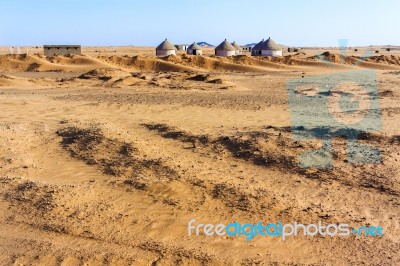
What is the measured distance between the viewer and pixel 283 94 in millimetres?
16359

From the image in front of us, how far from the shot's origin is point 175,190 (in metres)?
5.84

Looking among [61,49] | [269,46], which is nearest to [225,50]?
[269,46]

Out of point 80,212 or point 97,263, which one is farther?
point 80,212

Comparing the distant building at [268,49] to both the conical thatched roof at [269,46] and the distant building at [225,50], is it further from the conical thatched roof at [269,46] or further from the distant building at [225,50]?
the distant building at [225,50]

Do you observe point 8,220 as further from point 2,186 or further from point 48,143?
point 48,143

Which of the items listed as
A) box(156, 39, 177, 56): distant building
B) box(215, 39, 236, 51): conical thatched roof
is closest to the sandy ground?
box(156, 39, 177, 56): distant building

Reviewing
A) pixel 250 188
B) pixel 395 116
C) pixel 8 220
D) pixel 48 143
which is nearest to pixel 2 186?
pixel 8 220

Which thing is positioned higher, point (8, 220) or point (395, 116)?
point (395, 116)

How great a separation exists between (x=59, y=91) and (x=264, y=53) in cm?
2810

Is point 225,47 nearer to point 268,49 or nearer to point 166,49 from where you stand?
point 268,49

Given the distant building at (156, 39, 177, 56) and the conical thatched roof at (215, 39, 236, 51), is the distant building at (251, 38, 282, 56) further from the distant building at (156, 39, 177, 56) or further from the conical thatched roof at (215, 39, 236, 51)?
the distant building at (156, 39, 177, 56)

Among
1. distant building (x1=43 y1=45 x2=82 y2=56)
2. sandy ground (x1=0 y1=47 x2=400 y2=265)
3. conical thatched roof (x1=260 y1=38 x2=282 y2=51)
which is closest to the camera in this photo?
sandy ground (x1=0 y1=47 x2=400 y2=265)

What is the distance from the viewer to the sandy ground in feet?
14.6

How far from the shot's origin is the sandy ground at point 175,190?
444 centimetres
